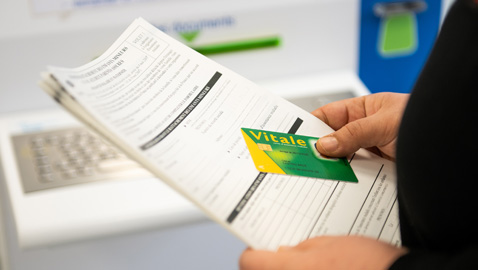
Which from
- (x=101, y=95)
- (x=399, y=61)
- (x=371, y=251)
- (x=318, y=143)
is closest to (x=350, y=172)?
(x=318, y=143)

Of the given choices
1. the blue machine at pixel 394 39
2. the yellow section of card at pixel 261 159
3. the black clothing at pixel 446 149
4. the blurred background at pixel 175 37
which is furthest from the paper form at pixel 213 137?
the blue machine at pixel 394 39

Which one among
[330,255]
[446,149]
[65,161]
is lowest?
[65,161]

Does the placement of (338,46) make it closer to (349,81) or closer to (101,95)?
(349,81)

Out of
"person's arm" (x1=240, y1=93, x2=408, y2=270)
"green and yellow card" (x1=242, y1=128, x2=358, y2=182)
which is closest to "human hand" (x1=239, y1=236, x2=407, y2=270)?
"person's arm" (x1=240, y1=93, x2=408, y2=270)

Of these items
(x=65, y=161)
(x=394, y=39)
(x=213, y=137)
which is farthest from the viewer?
(x=394, y=39)

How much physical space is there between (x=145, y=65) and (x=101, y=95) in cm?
9

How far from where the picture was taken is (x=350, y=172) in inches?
24.9

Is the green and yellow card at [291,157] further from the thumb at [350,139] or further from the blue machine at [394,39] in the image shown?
the blue machine at [394,39]

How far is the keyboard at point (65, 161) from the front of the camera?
973 millimetres

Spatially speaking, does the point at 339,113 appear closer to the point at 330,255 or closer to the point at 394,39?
the point at 330,255

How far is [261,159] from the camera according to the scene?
23.7 inches

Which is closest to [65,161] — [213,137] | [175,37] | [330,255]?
[175,37]

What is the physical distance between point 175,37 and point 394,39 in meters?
0.49

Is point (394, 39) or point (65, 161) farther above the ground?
point (394, 39)
